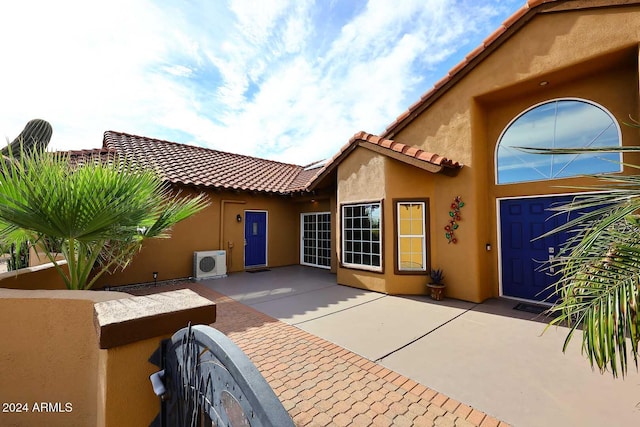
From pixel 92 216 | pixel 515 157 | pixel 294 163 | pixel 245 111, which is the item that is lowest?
pixel 92 216

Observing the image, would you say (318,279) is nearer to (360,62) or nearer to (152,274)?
(152,274)

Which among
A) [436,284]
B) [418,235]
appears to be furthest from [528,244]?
Answer: [418,235]

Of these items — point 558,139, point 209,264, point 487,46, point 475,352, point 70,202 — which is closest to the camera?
point 70,202

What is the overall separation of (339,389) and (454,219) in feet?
18.2

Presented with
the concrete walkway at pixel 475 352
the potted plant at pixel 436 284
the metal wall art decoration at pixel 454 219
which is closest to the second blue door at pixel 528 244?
the concrete walkway at pixel 475 352

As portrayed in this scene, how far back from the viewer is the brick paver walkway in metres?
2.91

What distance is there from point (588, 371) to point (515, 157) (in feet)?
17.2

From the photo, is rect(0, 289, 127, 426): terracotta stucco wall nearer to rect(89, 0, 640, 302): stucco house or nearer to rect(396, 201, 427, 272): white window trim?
rect(89, 0, 640, 302): stucco house

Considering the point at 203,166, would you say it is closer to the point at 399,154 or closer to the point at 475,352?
the point at 399,154

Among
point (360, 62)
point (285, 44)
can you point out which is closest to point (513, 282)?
point (360, 62)

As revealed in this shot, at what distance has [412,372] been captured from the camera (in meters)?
3.79

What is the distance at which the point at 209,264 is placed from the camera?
979 cm

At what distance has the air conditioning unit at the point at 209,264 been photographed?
31.3 ft

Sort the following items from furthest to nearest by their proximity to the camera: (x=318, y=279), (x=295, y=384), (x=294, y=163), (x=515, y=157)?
(x=294, y=163) → (x=318, y=279) → (x=515, y=157) → (x=295, y=384)
